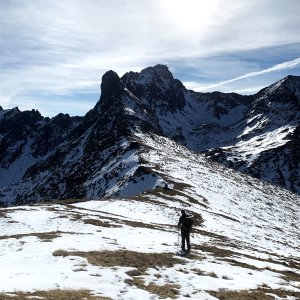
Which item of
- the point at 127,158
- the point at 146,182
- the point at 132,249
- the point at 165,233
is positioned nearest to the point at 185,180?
the point at 146,182

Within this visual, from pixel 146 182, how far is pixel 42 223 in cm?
5093

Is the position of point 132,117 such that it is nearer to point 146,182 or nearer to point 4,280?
point 146,182

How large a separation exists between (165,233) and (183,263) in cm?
1313

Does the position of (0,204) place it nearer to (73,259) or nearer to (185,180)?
(185,180)

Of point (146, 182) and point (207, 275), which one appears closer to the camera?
point (207, 275)

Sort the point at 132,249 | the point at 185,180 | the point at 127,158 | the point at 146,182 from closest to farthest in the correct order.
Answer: the point at 132,249
the point at 146,182
the point at 185,180
the point at 127,158

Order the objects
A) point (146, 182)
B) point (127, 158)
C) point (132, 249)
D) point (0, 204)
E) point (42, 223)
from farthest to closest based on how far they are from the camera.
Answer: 1. point (0, 204)
2. point (127, 158)
3. point (146, 182)
4. point (42, 223)
5. point (132, 249)

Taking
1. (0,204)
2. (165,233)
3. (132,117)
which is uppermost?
(132,117)

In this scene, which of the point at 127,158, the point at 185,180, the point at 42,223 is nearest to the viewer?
the point at 42,223

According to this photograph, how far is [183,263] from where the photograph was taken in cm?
2202

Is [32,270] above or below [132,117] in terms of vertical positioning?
below

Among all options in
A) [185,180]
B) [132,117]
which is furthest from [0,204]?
[185,180]

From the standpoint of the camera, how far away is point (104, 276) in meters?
17.6

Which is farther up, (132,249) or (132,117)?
(132,117)
